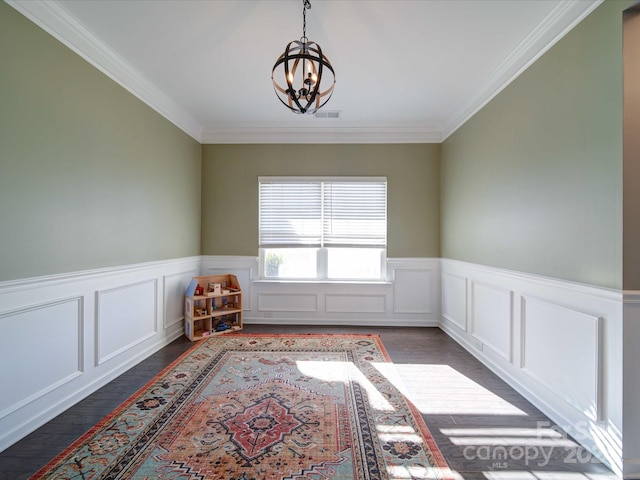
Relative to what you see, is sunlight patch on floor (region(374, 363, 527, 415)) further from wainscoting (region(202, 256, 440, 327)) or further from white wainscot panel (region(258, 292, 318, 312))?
white wainscot panel (region(258, 292, 318, 312))

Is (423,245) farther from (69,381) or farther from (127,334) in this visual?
(69,381)

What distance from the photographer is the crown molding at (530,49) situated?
2016mm

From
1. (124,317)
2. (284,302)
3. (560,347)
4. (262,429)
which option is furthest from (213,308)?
(560,347)

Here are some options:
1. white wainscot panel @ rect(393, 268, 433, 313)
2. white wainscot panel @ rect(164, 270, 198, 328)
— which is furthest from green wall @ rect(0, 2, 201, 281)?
white wainscot panel @ rect(393, 268, 433, 313)

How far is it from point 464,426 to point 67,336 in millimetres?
3132

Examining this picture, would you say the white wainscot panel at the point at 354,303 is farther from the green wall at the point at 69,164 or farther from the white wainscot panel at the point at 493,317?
the green wall at the point at 69,164

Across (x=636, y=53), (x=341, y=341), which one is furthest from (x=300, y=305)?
(x=636, y=53)

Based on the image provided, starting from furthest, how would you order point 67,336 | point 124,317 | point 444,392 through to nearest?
point 124,317
point 444,392
point 67,336


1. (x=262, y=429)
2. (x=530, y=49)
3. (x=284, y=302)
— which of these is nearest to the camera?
(x=262, y=429)

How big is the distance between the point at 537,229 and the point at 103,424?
3.67 metres

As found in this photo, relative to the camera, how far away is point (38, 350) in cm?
211

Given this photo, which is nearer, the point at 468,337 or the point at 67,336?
the point at 67,336

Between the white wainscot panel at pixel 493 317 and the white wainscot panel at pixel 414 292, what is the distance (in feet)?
3.40

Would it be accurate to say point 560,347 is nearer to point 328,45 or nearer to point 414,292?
point 414,292
